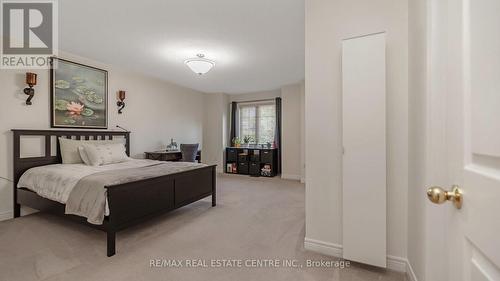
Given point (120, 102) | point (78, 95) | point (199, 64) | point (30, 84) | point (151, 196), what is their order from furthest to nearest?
1. point (120, 102)
2. point (78, 95)
3. point (199, 64)
4. point (30, 84)
5. point (151, 196)

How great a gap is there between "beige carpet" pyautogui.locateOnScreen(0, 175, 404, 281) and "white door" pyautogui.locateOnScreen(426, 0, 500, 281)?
1143 millimetres

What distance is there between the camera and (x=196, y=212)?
303cm

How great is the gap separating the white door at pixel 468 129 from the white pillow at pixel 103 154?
3.53m

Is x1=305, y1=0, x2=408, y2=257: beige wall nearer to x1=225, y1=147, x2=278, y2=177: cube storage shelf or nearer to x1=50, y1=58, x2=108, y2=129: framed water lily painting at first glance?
x1=50, y1=58, x2=108, y2=129: framed water lily painting

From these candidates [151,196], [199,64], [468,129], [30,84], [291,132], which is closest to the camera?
Answer: [468,129]

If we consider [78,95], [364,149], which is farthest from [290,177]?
[78,95]

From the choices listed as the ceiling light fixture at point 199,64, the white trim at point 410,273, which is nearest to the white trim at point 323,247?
the white trim at point 410,273

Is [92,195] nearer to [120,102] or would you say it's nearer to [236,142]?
[120,102]

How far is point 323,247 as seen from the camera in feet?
6.30

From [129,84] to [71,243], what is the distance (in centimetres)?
304

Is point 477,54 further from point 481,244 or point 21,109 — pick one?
point 21,109

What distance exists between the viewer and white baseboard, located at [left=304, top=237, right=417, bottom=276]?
1.61m

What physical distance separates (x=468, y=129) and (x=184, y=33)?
2.90 m
